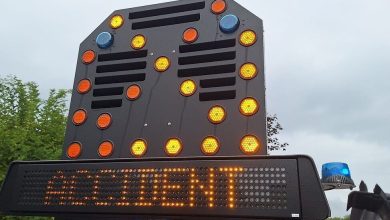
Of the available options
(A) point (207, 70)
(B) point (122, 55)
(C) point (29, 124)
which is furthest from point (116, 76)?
(C) point (29, 124)

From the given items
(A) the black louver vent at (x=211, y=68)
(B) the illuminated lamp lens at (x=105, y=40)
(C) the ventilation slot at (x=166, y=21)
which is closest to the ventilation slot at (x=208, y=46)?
(A) the black louver vent at (x=211, y=68)

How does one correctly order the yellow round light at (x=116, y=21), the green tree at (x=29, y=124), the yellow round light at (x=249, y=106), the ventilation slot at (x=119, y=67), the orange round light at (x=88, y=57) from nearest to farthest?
1. the yellow round light at (x=249, y=106)
2. the ventilation slot at (x=119, y=67)
3. the orange round light at (x=88, y=57)
4. the yellow round light at (x=116, y=21)
5. the green tree at (x=29, y=124)

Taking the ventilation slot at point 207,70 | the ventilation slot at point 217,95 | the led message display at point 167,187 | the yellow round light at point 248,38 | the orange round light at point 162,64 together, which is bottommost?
the led message display at point 167,187

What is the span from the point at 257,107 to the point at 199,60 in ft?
2.15

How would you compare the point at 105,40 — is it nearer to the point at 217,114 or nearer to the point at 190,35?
the point at 190,35

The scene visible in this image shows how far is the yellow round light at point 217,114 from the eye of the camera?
8.36ft

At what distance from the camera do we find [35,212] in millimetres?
2092

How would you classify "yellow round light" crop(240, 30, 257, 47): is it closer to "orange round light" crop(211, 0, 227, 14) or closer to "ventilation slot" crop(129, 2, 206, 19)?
"orange round light" crop(211, 0, 227, 14)

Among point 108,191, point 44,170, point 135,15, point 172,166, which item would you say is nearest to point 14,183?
point 44,170

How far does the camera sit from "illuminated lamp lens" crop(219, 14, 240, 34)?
2814mm

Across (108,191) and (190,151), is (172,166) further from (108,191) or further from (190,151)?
(190,151)

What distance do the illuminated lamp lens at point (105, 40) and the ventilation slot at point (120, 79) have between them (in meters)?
0.30

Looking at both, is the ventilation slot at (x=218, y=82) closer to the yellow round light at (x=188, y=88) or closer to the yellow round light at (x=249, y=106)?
the yellow round light at (x=188, y=88)

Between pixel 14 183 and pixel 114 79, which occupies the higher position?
pixel 114 79
